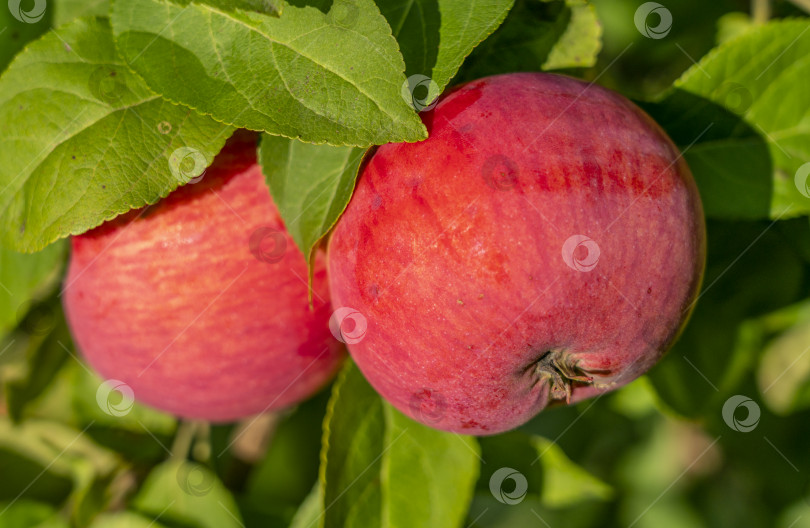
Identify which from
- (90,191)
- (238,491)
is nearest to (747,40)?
(90,191)

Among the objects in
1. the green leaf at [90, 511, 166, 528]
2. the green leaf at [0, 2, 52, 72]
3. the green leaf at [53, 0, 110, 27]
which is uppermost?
the green leaf at [53, 0, 110, 27]

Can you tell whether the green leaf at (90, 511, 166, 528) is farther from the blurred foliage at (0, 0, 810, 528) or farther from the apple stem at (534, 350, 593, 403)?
the apple stem at (534, 350, 593, 403)

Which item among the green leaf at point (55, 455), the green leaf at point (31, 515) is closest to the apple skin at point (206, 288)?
the green leaf at point (55, 455)

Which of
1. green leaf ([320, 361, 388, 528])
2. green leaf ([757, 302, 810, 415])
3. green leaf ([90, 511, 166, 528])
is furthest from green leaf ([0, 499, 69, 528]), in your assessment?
green leaf ([757, 302, 810, 415])

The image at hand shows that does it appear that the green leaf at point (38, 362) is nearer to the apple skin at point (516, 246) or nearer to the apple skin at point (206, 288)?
the apple skin at point (206, 288)

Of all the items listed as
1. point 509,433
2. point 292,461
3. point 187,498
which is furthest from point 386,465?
point 292,461

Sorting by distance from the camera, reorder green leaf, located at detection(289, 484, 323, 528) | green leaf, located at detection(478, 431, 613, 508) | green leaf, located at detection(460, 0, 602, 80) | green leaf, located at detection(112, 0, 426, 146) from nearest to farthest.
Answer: green leaf, located at detection(112, 0, 426, 146), green leaf, located at detection(460, 0, 602, 80), green leaf, located at detection(289, 484, 323, 528), green leaf, located at detection(478, 431, 613, 508)
